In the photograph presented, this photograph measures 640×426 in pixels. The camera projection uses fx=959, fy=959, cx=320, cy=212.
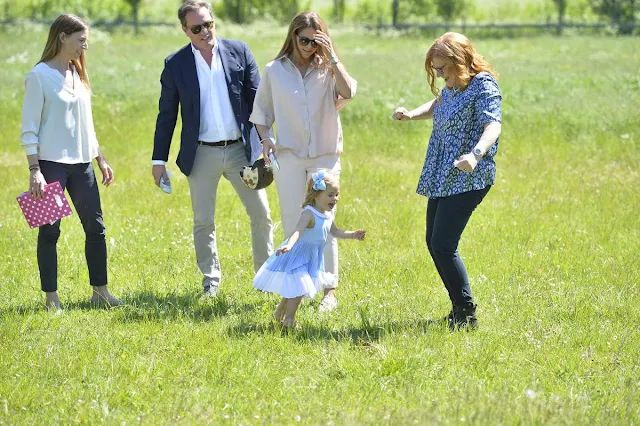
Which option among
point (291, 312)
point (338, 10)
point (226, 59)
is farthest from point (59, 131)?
point (338, 10)

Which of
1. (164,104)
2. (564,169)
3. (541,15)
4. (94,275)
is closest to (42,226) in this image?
(94,275)

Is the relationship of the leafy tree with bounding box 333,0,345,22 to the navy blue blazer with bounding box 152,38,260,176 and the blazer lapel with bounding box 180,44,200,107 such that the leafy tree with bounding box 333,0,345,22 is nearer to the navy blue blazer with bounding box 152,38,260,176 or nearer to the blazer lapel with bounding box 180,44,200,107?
the navy blue blazer with bounding box 152,38,260,176

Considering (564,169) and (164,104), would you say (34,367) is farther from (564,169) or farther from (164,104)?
Answer: (564,169)

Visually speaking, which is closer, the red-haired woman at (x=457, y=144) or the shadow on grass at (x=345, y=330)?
the red-haired woman at (x=457, y=144)

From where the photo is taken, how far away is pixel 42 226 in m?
7.05

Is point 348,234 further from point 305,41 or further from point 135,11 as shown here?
point 135,11

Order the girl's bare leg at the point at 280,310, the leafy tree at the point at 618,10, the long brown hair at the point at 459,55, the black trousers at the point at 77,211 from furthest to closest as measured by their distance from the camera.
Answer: the leafy tree at the point at 618,10
the black trousers at the point at 77,211
the girl's bare leg at the point at 280,310
the long brown hair at the point at 459,55

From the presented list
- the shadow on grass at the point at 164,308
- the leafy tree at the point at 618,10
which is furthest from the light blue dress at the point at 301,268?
the leafy tree at the point at 618,10

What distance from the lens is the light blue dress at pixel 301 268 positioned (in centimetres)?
640

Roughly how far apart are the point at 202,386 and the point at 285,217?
1956 millimetres

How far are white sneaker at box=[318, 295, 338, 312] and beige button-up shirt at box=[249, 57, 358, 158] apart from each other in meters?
1.10

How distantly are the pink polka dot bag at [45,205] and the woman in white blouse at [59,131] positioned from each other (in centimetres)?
5

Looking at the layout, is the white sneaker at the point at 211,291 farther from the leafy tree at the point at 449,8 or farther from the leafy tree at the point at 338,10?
the leafy tree at the point at 338,10

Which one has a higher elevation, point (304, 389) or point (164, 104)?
point (164, 104)
